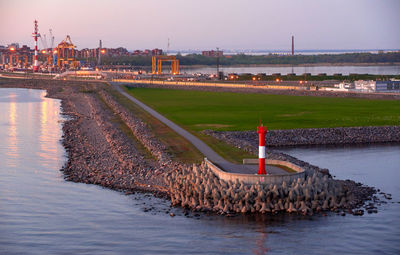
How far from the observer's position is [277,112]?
66188 millimetres

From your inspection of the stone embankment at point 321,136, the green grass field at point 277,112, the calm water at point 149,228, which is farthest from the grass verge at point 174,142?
the calm water at point 149,228

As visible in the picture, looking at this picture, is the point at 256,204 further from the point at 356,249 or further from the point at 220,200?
the point at 356,249

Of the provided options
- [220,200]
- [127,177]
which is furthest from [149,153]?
[220,200]

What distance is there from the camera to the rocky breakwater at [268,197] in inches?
1036

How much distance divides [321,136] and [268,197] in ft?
79.2

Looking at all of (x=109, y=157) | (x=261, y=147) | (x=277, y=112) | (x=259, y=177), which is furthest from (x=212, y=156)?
(x=277, y=112)

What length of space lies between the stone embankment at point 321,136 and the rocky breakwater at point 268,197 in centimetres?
1863

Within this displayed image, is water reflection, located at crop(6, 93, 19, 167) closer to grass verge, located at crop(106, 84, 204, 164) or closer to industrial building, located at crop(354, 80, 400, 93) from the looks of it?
grass verge, located at crop(106, 84, 204, 164)

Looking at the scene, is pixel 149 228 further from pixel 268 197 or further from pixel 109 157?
pixel 109 157

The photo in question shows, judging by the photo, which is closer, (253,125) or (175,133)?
(175,133)

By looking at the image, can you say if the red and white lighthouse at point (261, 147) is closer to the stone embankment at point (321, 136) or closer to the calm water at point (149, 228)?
the calm water at point (149, 228)

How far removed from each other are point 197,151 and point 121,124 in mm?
21077

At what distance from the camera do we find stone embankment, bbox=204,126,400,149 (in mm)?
48000

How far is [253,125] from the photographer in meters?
55.1
